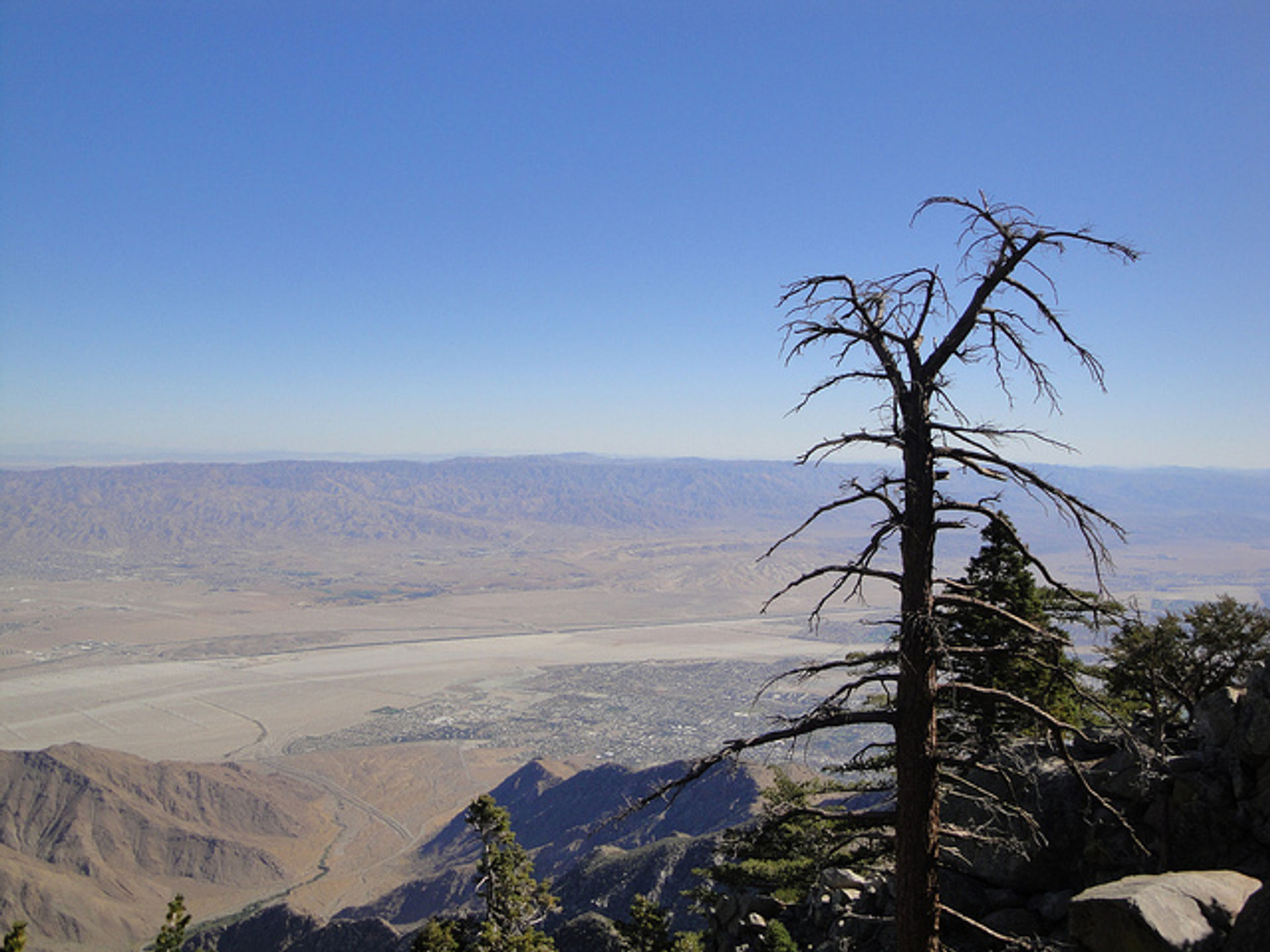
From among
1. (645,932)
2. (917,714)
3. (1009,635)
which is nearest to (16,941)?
(645,932)

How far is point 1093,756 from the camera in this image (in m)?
14.0

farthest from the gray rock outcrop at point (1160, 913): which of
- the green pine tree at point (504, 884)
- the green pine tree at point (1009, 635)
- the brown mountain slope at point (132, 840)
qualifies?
the brown mountain slope at point (132, 840)

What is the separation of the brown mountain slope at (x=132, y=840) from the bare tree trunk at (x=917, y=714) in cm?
10343

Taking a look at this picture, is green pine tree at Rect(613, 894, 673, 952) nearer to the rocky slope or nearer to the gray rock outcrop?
the gray rock outcrop

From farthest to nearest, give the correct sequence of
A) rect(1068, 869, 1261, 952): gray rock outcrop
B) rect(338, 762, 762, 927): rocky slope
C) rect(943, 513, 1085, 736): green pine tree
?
rect(338, 762, 762, 927): rocky slope < rect(943, 513, 1085, 736): green pine tree < rect(1068, 869, 1261, 952): gray rock outcrop

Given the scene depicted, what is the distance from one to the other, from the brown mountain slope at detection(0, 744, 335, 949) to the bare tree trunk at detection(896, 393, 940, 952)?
10343 centimetres

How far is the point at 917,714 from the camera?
616cm

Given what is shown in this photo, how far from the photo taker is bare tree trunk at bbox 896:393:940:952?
603cm

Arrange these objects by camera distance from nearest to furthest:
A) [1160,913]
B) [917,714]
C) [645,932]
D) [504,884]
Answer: [917,714]
[1160,913]
[504,884]
[645,932]

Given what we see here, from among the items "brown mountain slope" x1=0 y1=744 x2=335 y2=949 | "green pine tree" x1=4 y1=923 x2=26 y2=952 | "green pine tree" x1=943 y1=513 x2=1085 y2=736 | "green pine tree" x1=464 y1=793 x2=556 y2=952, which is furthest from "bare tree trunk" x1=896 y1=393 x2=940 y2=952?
"brown mountain slope" x1=0 y1=744 x2=335 y2=949

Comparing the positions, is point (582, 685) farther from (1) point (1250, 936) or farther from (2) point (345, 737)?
(1) point (1250, 936)

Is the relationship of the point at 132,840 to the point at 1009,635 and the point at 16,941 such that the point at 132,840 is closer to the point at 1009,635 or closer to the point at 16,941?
the point at 16,941

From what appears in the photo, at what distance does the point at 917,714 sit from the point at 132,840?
13142 cm

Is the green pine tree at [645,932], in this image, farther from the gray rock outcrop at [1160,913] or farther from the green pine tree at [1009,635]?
the gray rock outcrop at [1160,913]
